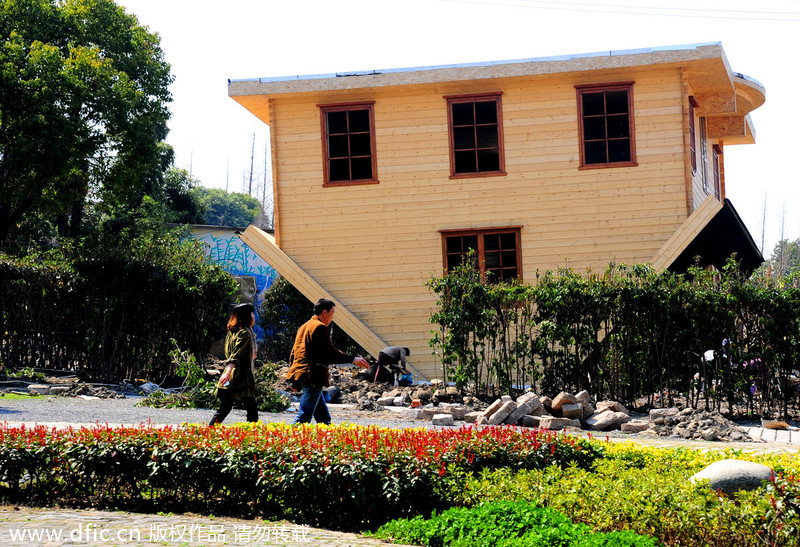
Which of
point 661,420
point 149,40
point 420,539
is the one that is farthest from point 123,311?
point 149,40

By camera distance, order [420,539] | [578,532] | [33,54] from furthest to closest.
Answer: [33,54], [420,539], [578,532]

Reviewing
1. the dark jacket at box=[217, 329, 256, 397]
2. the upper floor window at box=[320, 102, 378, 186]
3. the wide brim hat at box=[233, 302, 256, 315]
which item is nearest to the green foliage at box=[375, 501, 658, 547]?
the dark jacket at box=[217, 329, 256, 397]

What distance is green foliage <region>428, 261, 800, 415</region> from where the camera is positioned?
1326 centimetres

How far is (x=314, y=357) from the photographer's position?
8891mm

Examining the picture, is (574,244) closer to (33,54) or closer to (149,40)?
(33,54)

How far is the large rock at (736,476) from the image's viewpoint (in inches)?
234

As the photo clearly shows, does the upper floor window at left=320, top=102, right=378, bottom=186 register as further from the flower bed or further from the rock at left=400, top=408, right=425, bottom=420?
the flower bed

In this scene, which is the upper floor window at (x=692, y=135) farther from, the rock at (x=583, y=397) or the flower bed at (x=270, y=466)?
the flower bed at (x=270, y=466)

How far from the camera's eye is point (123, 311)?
665 inches

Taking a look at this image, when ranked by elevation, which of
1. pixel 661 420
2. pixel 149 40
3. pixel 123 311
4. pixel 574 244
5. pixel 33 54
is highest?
pixel 149 40

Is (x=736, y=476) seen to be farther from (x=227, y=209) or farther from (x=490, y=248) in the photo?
(x=227, y=209)

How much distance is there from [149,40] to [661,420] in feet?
74.9

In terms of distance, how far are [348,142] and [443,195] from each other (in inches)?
103

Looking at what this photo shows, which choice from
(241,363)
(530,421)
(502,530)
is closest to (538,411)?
(530,421)
